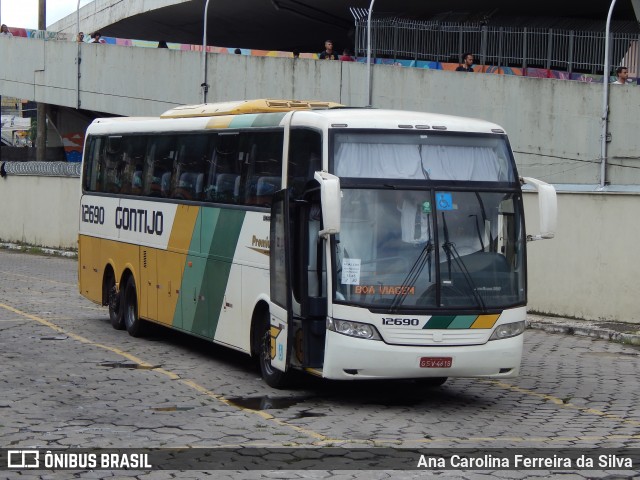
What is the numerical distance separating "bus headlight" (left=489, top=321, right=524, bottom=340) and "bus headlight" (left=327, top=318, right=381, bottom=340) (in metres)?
1.23

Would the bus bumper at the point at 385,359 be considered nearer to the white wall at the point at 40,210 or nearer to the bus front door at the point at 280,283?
the bus front door at the point at 280,283

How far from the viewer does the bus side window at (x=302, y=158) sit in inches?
468

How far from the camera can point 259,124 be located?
1349 cm

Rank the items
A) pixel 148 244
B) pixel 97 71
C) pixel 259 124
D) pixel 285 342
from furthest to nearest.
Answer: pixel 97 71 → pixel 148 244 → pixel 259 124 → pixel 285 342

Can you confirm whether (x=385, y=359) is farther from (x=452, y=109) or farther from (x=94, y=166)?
(x=452, y=109)

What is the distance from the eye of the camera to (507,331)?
11625 mm

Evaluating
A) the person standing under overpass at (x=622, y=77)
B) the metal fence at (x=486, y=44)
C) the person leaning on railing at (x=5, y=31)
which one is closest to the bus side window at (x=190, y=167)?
the person standing under overpass at (x=622, y=77)

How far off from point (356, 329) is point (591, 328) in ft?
27.0

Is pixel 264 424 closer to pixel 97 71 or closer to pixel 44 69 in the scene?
pixel 97 71

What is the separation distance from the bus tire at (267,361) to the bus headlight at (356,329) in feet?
4.36

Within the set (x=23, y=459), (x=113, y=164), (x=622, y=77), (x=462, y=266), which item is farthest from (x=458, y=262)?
(x=622, y=77)

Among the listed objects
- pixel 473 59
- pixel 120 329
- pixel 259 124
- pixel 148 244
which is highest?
pixel 473 59

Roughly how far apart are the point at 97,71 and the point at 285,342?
30.1 meters

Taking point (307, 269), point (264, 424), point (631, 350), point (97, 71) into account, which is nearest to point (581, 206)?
point (631, 350)
